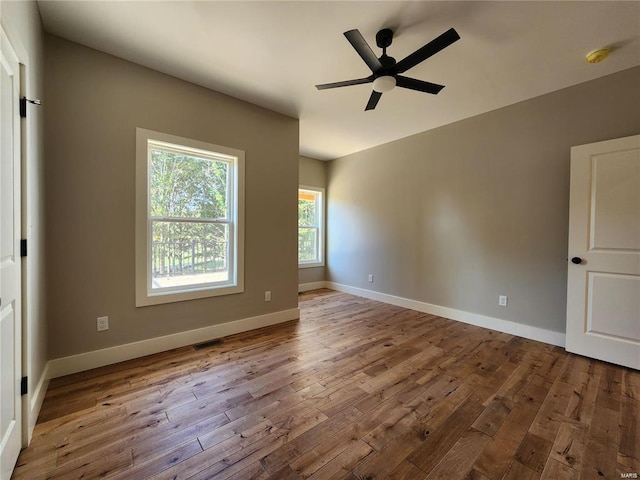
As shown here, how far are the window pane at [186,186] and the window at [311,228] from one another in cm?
241

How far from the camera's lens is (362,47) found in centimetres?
180

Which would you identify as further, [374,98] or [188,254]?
[188,254]

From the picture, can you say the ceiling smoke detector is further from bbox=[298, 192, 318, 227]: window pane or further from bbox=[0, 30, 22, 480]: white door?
bbox=[298, 192, 318, 227]: window pane

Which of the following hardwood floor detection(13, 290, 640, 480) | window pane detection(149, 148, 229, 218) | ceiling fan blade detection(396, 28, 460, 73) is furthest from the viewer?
window pane detection(149, 148, 229, 218)

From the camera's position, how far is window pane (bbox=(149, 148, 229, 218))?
106 inches

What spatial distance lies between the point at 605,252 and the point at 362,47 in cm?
284

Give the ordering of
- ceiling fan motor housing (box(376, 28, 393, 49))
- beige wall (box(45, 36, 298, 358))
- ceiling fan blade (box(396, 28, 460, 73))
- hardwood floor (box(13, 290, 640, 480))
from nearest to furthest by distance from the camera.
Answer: hardwood floor (box(13, 290, 640, 480))
ceiling fan blade (box(396, 28, 460, 73))
ceiling fan motor housing (box(376, 28, 393, 49))
beige wall (box(45, 36, 298, 358))

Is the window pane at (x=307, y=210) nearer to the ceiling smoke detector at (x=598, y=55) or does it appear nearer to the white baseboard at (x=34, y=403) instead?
the white baseboard at (x=34, y=403)

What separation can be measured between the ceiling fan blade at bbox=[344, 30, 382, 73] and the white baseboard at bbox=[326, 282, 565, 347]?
10.4ft

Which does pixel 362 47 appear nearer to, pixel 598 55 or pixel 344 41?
pixel 344 41

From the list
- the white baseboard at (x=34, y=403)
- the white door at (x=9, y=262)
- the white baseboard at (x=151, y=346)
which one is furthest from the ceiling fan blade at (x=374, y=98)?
the white baseboard at (x=34, y=403)

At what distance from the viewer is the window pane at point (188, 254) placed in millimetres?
2713

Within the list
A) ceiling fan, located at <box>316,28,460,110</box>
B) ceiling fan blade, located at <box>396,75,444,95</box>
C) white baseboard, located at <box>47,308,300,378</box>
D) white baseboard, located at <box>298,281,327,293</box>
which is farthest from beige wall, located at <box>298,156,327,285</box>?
ceiling fan blade, located at <box>396,75,444,95</box>

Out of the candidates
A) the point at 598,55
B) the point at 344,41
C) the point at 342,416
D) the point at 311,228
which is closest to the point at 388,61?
the point at 344,41
